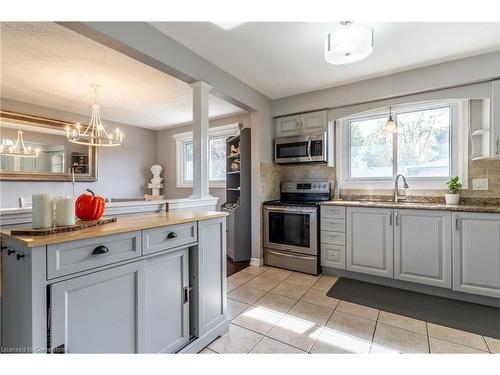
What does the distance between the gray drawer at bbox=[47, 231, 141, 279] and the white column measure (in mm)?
1127

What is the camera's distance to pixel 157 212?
1.92 metres

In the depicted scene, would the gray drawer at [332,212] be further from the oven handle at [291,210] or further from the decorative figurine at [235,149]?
the decorative figurine at [235,149]

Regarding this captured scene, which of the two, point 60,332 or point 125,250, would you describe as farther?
point 125,250

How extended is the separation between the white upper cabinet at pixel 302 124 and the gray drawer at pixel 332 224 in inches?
47.5

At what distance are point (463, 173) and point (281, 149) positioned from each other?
7.06 feet

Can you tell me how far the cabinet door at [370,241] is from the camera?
2.60 metres

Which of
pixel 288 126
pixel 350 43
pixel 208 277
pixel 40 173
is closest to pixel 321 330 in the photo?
pixel 208 277

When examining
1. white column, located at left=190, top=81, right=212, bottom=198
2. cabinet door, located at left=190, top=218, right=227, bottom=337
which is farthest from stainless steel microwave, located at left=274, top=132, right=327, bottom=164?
cabinet door, located at left=190, top=218, right=227, bottom=337

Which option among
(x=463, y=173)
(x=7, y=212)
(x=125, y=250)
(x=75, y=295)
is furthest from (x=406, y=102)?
(x=7, y=212)

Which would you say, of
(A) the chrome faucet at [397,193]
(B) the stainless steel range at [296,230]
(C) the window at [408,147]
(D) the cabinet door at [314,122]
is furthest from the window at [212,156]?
(A) the chrome faucet at [397,193]

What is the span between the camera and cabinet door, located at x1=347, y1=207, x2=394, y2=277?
260cm
